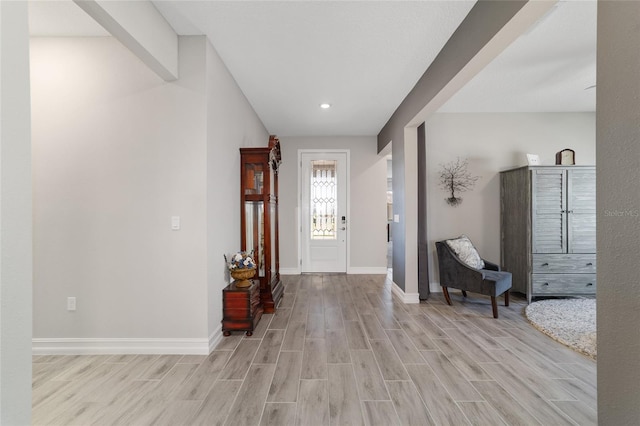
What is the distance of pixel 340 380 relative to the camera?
2088mm

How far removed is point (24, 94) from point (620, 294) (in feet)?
7.49

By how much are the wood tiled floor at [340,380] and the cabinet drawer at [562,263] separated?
3.69ft

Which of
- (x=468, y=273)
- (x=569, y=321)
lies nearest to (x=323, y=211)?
(x=468, y=273)

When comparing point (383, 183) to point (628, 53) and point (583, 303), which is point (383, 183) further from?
point (628, 53)

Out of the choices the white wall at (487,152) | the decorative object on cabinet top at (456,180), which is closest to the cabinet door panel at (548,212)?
the white wall at (487,152)

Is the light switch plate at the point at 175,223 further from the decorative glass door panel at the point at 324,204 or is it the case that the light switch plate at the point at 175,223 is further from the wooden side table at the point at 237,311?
the decorative glass door panel at the point at 324,204

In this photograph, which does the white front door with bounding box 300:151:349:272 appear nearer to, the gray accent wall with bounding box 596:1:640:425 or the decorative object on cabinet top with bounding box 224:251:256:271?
the decorative object on cabinet top with bounding box 224:251:256:271

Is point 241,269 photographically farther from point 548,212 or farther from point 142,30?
point 548,212

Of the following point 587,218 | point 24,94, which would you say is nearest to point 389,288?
point 587,218

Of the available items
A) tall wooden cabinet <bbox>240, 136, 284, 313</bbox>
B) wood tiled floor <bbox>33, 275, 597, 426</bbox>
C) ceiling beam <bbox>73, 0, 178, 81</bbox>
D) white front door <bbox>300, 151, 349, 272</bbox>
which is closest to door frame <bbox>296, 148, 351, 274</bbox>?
white front door <bbox>300, 151, 349, 272</bbox>

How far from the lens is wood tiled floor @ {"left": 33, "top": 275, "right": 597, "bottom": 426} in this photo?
173 cm

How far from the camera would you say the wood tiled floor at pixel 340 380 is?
173cm

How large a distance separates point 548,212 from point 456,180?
1232 millimetres

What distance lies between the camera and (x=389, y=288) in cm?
468
